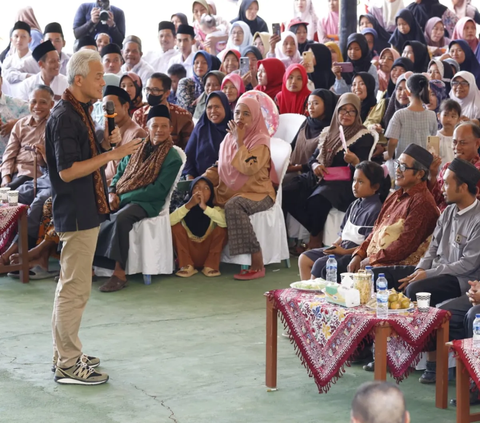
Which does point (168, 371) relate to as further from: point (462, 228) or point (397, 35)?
point (397, 35)

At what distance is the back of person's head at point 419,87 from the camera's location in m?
6.92

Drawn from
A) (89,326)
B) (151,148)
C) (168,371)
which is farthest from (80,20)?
(168,371)

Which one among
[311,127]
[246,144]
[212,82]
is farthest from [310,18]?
[246,144]

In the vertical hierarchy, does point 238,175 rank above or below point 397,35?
below

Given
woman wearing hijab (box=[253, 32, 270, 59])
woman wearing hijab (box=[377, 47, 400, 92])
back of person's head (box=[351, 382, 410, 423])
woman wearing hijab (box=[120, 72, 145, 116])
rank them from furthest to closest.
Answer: woman wearing hijab (box=[253, 32, 270, 59])
woman wearing hijab (box=[377, 47, 400, 92])
woman wearing hijab (box=[120, 72, 145, 116])
back of person's head (box=[351, 382, 410, 423])

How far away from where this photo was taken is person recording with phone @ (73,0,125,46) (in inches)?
420

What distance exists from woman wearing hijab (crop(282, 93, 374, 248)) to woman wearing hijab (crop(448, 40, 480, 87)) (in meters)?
3.00

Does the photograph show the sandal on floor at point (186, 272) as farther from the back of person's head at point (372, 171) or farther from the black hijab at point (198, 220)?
the back of person's head at point (372, 171)

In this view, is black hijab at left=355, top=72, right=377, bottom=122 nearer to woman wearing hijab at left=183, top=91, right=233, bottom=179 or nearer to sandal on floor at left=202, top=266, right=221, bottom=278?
woman wearing hijab at left=183, top=91, right=233, bottom=179

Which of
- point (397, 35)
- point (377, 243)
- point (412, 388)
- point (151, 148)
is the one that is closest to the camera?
point (412, 388)

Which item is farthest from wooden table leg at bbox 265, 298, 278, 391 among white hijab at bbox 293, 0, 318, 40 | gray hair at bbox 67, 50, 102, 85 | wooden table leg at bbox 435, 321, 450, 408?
white hijab at bbox 293, 0, 318, 40

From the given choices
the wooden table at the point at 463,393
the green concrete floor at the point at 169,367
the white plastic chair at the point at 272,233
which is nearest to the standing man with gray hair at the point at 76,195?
the green concrete floor at the point at 169,367

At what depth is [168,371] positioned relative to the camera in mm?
4367

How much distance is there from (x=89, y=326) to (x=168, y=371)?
984 mm
